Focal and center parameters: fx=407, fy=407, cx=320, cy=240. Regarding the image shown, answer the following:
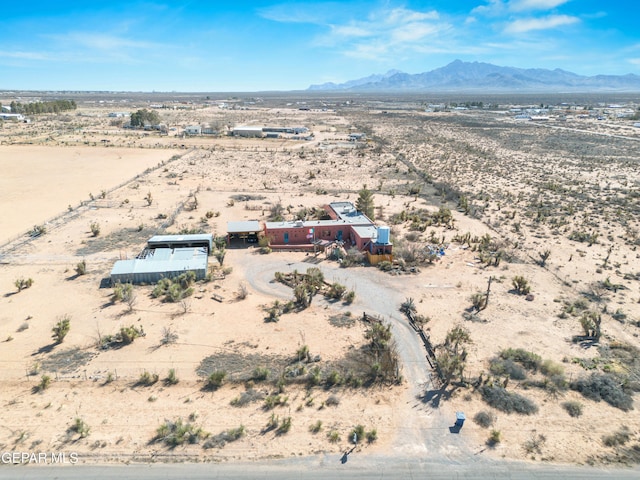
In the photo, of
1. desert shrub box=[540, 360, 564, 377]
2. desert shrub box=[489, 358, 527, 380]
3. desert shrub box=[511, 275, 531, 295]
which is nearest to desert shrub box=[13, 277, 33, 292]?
desert shrub box=[489, 358, 527, 380]

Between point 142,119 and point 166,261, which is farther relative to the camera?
point 142,119

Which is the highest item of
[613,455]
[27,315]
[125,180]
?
[125,180]

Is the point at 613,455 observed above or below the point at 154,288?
below

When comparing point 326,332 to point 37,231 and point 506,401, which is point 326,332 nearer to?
point 506,401

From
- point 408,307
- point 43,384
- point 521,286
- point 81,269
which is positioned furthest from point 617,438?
point 81,269

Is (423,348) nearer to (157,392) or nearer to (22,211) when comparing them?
(157,392)

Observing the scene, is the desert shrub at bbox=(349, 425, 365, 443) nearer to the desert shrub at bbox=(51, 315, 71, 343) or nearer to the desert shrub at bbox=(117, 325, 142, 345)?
the desert shrub at bbox=(117, 325, 142, 345)

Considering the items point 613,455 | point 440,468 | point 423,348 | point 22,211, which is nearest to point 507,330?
point 423,348

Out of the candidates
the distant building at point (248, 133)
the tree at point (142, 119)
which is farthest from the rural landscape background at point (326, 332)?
the tree at point (142, 119)
